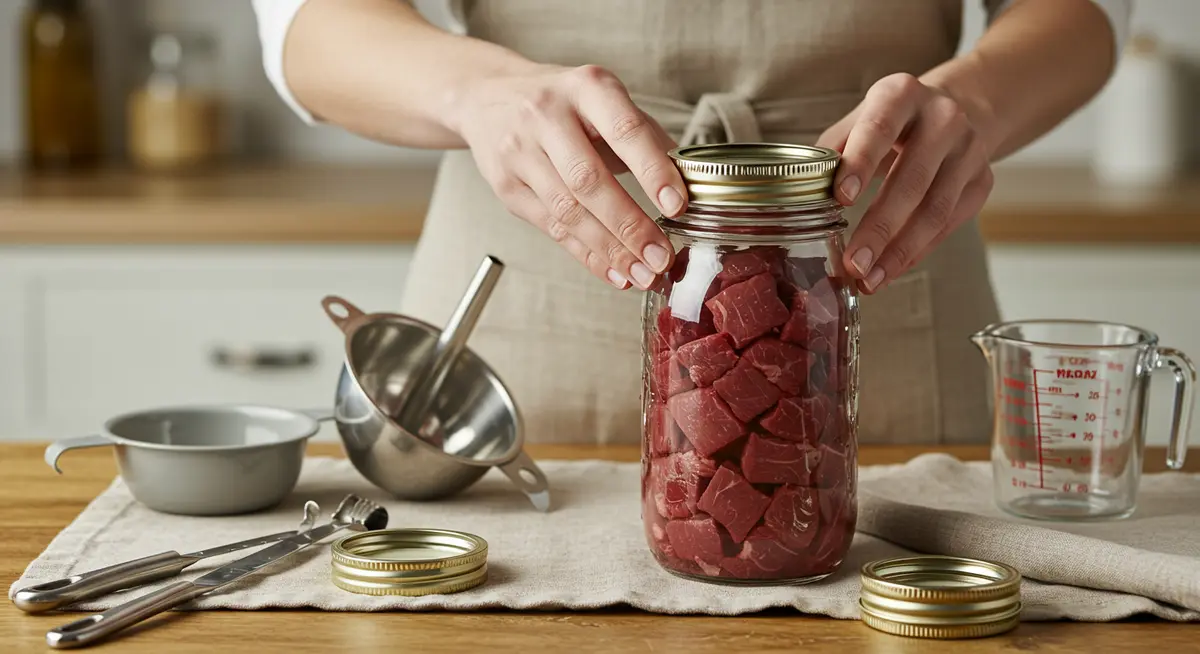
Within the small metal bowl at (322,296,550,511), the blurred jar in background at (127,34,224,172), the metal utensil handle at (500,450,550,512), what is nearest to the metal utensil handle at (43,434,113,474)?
the small metal bowl at (322,296,550,511)

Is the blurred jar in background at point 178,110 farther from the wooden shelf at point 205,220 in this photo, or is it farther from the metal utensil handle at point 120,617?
the metal utensil handle at point 120,617

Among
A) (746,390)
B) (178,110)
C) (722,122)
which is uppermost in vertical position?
(178,110)

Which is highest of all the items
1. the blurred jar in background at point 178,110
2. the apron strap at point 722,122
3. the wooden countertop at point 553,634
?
the blurred jar in background at point 178,110

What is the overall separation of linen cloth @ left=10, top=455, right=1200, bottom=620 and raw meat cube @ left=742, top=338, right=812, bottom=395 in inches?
4.4

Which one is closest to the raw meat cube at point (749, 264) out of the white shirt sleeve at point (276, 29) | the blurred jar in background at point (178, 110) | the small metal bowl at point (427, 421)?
the small metal bowl at point (427, 421)

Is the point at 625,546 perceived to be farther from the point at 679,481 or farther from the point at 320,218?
the point at 320,218

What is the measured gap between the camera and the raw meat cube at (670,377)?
2.42 ft

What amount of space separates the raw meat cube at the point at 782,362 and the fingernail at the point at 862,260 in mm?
76

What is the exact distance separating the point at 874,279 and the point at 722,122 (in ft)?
1.40

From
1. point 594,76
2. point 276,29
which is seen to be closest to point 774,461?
point 594,76

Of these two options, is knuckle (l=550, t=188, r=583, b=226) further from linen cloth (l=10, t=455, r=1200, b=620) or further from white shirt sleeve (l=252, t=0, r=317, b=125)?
white shirt sleeve (l=252, t=0, r=317, b=125)

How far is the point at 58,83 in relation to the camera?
8.15 ft

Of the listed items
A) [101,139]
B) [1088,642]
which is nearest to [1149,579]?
[1088,642]

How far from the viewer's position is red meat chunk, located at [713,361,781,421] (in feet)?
2.36
